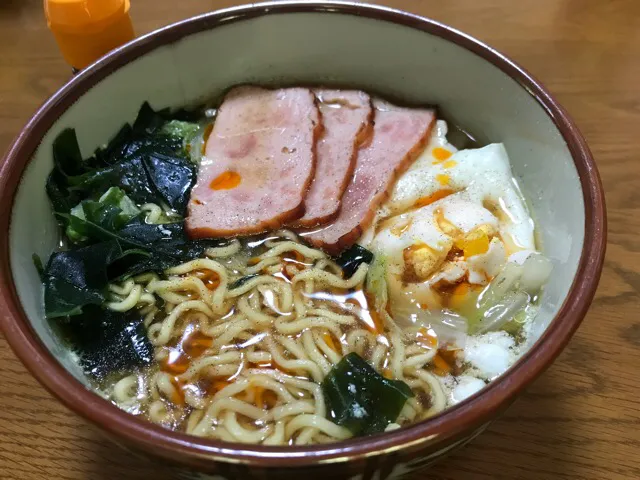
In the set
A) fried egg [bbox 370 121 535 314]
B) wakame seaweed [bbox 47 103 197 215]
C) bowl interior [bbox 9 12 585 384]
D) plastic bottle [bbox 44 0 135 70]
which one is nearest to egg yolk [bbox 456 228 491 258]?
fried egg [bbox 370 121 535 314]

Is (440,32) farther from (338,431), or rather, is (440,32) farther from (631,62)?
(338,431)

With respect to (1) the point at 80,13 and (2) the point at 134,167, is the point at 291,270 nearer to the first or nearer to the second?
(2) the point at 134,167

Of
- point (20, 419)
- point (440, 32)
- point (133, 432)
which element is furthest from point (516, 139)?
point (20, 419)

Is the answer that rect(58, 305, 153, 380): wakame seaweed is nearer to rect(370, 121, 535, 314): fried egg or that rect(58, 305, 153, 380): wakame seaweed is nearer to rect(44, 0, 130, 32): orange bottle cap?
rect(370, 121, 535, 314): fried egg

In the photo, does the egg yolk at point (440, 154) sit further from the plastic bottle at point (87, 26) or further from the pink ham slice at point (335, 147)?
the plastic bottle at point (87, 26)

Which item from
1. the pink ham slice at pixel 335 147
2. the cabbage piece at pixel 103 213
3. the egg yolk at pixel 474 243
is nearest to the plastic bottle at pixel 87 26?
the cabbage piece at pixel 103 213

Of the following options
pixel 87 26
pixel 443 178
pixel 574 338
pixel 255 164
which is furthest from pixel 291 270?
pixel 87 26
